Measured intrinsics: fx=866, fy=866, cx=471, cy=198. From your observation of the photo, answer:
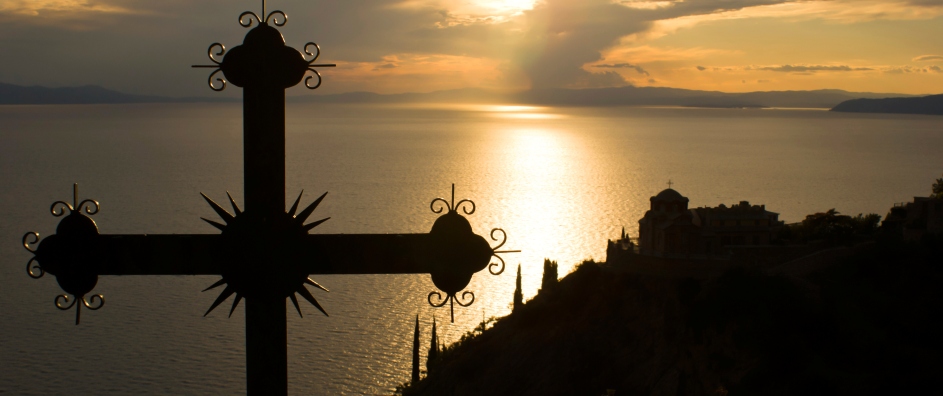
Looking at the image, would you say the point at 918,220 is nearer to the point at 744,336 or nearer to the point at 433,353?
the point at 744,336

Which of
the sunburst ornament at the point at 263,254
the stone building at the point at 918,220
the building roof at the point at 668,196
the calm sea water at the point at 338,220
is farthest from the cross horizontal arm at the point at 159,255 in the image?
the calm sea water at the point at 338,220

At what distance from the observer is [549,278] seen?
70.8 metres

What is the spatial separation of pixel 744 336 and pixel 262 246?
166 ft

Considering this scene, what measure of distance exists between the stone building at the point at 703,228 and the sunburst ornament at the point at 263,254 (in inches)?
1970

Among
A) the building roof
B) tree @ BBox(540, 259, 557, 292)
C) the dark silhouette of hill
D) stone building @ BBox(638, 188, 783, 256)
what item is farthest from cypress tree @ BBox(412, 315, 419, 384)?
the building roof

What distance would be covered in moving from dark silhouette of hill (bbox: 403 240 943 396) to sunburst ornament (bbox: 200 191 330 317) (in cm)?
4333

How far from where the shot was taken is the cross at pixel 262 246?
3.83 meters

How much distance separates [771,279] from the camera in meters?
51.1

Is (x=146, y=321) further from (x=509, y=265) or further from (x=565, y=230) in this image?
(x=565, y=230)

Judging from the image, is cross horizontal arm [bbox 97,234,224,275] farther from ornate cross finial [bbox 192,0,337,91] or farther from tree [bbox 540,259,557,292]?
tree [bbox 540,259,557,292]

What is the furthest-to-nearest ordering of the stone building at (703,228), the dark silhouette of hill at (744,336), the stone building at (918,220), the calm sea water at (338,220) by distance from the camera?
the calm sea water at (338,220)
the stone building at (703,228)
the stone building at (918,220)
the dark silhouette of hill at (744,336)

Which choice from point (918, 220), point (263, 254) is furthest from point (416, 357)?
point (263, 254)

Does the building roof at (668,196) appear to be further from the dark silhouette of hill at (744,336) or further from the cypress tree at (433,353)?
the cypress tree at (433,353)

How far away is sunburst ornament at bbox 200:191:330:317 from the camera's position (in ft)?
12.5
